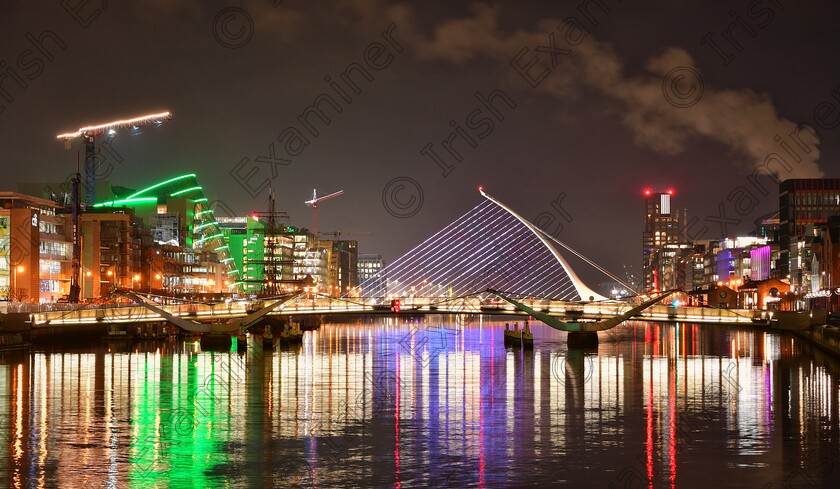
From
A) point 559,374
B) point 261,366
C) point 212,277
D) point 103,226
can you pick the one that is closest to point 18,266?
point 103,226

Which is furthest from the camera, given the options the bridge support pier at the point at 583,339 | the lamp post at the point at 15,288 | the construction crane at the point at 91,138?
the construction crane at the point at 91,138

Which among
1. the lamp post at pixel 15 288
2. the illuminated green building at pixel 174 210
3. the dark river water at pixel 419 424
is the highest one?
the illuminated green building at pixel 174 210

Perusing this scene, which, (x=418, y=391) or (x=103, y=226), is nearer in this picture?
(x=418, y=391)

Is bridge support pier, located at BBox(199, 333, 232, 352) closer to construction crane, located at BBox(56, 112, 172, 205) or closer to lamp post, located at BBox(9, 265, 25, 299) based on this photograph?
lamp post, located at BBox(9, 265, 25, 299)

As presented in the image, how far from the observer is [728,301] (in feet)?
549

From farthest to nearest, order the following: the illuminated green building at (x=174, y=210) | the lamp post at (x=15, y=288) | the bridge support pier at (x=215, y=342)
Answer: the illuminated green building at (x=174, y=210) < the lamp post at (x=15, y=288) < the bridge support pier at (x=215, y=342)

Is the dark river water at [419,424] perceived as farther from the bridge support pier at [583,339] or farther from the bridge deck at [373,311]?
the bridge support pier at [583,339]

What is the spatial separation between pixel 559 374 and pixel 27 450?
31858 millimetres

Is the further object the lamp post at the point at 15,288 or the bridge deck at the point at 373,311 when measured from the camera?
the lamp post at the point at 15,288

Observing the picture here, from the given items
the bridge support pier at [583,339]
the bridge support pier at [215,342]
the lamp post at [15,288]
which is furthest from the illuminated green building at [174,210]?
the bridge support pier at [583,339]

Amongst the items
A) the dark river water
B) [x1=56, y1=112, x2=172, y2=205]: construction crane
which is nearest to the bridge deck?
the dark river water

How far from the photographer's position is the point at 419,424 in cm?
3484

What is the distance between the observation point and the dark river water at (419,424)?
85.5ft

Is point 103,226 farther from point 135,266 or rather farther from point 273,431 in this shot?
point 273,431
